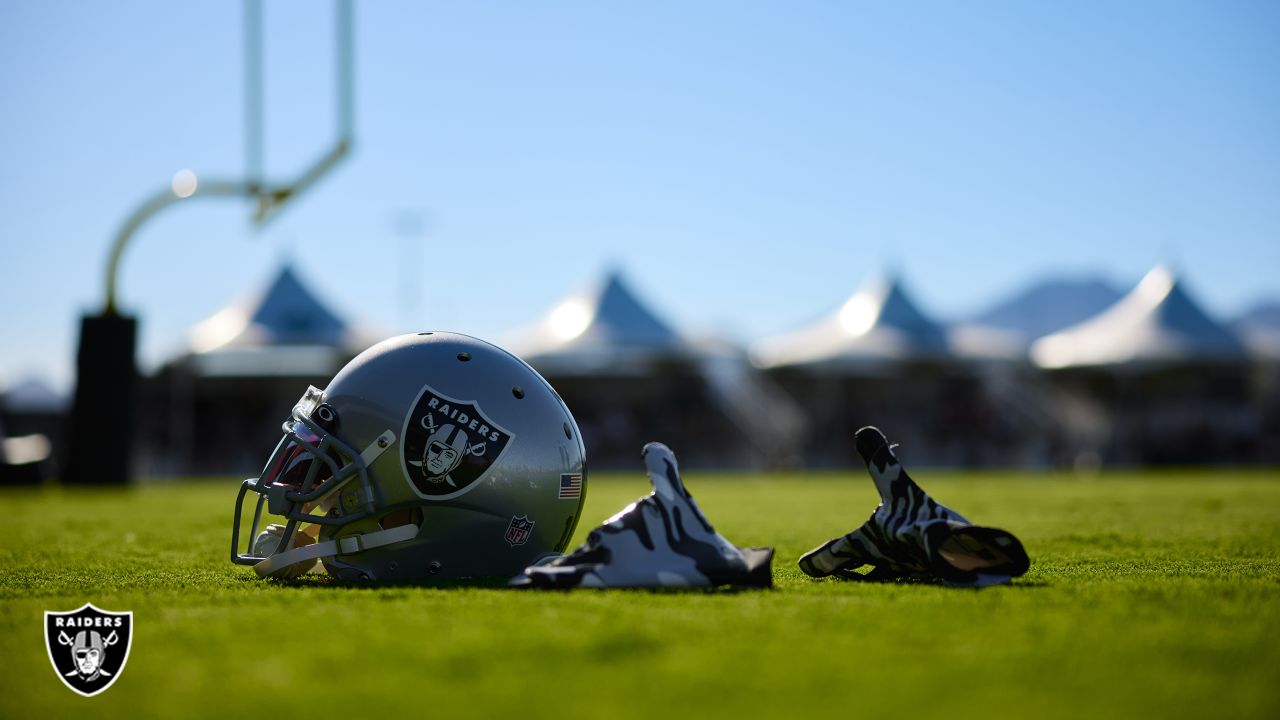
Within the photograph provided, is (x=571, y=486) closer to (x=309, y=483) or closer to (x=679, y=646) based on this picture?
(x=309, y=483)

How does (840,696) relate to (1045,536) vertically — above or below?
above

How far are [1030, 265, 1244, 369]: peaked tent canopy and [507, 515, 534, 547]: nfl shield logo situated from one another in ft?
85.1

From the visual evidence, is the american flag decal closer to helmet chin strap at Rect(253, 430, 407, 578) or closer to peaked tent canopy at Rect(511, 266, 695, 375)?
helmet chin strap at Rect(253, 430, 407, 578)

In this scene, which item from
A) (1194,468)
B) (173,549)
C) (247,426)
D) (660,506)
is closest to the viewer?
(660,506)

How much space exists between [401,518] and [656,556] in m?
1.00

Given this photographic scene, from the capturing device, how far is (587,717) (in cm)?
226

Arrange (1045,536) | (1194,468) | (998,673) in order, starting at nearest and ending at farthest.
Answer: (998,673) → (1045,536) → (1194,468)

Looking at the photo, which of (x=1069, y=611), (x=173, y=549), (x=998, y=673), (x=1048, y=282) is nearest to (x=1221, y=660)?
(x=998, y=673)

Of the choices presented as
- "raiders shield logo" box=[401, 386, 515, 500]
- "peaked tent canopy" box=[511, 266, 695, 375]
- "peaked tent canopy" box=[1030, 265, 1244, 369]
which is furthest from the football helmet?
"peaked tent canopy" box=[1030, 265, 1244, 369]

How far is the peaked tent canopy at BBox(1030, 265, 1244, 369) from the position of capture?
1096 inches

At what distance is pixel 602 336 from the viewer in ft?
91.8

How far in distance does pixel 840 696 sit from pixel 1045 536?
508 cm

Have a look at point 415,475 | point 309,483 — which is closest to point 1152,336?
point 415,475

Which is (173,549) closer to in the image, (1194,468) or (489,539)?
(489,539)
